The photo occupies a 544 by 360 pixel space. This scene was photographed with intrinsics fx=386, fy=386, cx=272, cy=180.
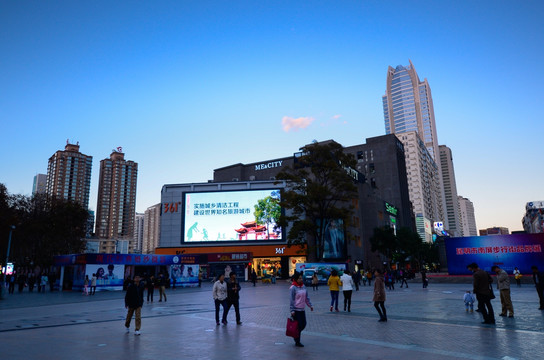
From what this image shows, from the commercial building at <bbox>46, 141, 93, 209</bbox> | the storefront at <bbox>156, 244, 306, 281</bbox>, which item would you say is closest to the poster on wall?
the storefront at <bbox>156, 244, 306, 281</bbox>

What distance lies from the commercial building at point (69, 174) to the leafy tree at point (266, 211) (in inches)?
5478

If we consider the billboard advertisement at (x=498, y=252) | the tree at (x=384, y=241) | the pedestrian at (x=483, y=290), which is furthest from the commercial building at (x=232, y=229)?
the pedestrian at (x=483, y=290)

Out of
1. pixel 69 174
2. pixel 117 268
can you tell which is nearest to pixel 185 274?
pixel 117 268

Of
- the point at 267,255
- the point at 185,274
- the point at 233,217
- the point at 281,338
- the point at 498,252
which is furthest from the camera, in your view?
the point at 233,217

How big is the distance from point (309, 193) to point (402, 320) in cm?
3337

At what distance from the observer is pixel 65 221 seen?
5028cm

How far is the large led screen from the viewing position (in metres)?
62.9

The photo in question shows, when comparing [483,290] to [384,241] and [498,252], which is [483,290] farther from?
[384,241]

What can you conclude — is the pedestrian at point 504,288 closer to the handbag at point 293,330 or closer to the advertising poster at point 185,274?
the handbag at point 293,330

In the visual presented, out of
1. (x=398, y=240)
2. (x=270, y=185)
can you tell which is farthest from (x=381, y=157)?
(x=270, y=185)

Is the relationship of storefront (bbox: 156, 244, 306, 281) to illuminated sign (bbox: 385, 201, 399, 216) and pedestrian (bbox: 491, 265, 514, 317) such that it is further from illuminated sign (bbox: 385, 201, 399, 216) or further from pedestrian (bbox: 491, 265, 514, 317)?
pedestrian (bbox: 491, 265, 514, 317)

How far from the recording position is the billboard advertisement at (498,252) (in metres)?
37.2

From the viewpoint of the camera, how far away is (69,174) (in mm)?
179750

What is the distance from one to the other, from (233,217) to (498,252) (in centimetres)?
3822
